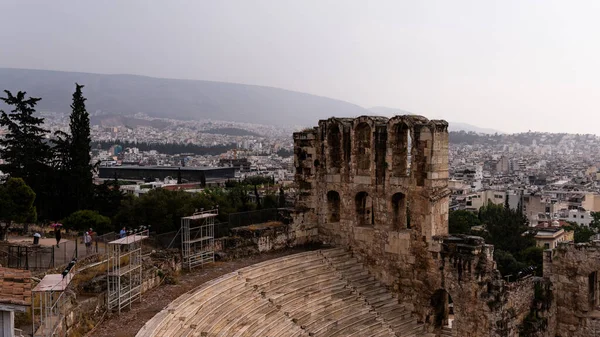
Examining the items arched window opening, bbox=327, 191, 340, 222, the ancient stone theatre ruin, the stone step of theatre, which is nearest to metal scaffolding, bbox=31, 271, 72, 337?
the stone step of theatre

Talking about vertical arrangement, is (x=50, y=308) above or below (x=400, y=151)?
→ below

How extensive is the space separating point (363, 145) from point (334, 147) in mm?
1447

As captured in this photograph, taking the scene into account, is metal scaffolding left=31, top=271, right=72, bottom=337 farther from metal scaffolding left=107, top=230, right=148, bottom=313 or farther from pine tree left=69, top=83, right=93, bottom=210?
pine tree left=69, top=83, right=93, bottom=210

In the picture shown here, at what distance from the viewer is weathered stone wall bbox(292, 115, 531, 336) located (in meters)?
22.0

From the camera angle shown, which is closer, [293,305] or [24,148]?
[293,305]

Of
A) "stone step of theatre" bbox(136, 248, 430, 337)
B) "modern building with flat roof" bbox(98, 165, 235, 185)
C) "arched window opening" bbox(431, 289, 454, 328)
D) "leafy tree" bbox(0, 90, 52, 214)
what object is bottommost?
"arched window opening" bbox(431, 289, 454, 328)

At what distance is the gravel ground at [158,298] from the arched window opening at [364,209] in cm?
374

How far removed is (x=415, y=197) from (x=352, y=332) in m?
6.19

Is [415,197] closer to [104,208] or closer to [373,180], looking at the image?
[373,180]

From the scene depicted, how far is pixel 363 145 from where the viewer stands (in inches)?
1012

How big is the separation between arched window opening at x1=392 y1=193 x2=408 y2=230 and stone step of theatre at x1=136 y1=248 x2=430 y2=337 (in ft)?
7.85

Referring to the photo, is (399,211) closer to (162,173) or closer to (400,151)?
(400,151)

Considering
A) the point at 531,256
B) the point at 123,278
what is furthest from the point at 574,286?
the point at 531,256

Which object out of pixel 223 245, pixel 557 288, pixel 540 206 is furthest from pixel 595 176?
pixel 223 245
